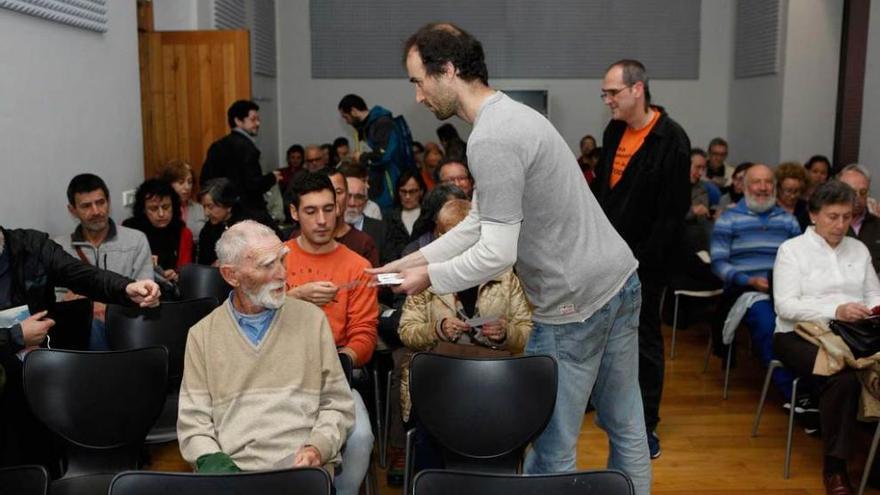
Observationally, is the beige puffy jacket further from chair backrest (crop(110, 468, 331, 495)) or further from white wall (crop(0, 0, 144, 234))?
white wall (crop(0, 0, 144, 234))

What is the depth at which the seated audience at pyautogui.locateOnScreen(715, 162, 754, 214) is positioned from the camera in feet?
24.1

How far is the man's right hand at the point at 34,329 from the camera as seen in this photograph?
9.98ft

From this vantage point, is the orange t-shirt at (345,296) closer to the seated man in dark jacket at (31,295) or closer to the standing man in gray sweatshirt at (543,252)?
the seated man in dark jacket at (31,295)

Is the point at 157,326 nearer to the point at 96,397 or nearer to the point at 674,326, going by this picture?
the point at 96,397

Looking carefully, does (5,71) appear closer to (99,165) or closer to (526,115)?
(99,165)

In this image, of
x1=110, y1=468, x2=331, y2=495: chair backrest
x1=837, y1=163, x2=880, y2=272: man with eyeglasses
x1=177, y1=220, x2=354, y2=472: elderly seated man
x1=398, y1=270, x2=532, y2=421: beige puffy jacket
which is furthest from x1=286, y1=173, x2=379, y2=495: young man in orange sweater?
x1=837, y1=163, x2=880, y2=272: man with eyeglasses

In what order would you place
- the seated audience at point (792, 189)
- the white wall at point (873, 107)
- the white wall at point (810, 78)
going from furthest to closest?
the white wall at point (810, 78)
the white wall at point (873, 107)
the seated audience at point (792, 189)

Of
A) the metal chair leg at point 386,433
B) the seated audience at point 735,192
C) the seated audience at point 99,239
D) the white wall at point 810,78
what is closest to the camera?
the metal chair leg at point 386,433

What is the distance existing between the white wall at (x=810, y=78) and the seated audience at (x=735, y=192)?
3.58 feet

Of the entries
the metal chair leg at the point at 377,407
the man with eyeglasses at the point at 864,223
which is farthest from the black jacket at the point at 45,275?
the man with eyeglasses at the point at 864,223

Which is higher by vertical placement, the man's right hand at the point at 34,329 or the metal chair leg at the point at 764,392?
the man's right hand at the point at 34,329

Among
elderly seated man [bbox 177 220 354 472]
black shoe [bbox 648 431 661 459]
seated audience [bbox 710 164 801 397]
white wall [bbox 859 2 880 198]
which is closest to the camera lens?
elderly seated man [bbox 177 220 354 472]

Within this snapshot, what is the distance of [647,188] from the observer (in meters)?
3.92

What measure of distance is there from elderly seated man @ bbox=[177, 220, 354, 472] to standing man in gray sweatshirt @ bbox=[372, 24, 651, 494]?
0.35m
